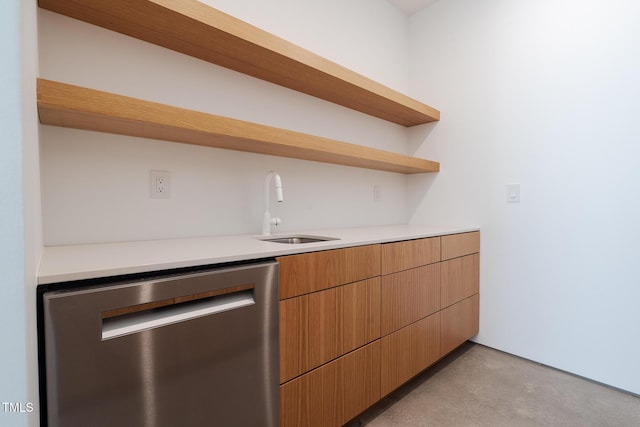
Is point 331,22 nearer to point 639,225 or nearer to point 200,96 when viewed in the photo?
point 200,96

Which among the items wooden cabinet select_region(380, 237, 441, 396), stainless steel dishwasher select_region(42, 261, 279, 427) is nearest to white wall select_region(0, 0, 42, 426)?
stainless steel dishwasher select_region(42, 261, 279, 427)

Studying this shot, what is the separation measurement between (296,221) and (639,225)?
6.15ft

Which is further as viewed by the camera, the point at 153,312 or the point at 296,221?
the point at 296,221

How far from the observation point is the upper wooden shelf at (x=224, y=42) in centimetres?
114

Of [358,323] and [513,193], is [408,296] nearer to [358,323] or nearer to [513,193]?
[358,323]

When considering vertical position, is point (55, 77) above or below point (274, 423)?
above

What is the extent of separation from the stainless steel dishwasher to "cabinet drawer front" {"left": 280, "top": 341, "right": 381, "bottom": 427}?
0.28 ft

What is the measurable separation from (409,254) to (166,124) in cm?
129

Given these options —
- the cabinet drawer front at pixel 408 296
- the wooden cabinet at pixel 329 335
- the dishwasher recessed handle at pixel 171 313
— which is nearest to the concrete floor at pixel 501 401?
the wooden cabinet at pixel 329 335

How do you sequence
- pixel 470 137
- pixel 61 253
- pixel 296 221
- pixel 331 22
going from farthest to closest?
pixel 470 137 < pixel 331 22 < pixel 296 221 < pixel 61 253

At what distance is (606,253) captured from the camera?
1739mm

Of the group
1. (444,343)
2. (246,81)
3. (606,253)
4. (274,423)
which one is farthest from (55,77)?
(606,253)

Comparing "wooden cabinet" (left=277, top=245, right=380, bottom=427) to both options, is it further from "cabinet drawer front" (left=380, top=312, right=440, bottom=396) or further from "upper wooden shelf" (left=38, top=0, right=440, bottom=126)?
"upper wooden shelf" (left=38, top=0, right=440, bottom=126)

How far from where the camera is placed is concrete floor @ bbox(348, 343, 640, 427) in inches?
58.1
